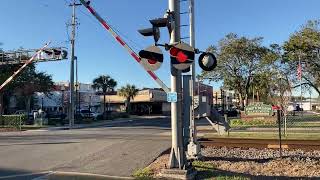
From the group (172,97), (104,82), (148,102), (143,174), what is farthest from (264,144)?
(148,102)

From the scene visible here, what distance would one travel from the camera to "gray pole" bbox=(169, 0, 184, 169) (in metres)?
12.3

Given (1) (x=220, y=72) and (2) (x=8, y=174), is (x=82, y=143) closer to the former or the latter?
(2) (x=8, y=174)

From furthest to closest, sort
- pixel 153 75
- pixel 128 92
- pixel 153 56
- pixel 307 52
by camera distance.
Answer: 1. pixel 128 92
2. pixel 307 52
3. pixel 153 75
4. pixel 153 56

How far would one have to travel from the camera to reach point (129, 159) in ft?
50.8

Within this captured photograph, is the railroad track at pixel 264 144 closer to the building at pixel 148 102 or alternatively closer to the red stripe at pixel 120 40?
the red stripe at pixel 120 40

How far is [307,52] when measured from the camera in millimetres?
49500

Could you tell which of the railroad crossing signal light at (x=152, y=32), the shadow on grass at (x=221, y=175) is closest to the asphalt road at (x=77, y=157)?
the shadow on grass at (x=221, y=175)

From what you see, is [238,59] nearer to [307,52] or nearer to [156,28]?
[307,52]

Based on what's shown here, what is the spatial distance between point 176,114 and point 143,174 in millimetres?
1878

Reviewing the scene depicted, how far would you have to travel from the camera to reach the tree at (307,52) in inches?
1901

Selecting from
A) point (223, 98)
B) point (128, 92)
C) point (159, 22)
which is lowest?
point (223, 98)

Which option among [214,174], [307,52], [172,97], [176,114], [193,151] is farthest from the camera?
[307,52]

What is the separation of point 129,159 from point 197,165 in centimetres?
265

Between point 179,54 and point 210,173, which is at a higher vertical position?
point 179,54
